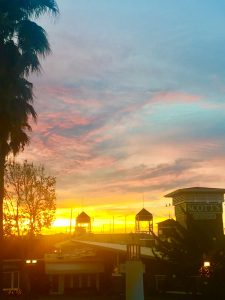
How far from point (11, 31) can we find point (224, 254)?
14936 millimetres

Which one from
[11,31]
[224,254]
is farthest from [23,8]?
[224,254]

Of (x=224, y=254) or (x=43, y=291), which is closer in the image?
(x=224, y=254)

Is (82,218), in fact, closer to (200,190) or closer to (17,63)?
(200,190)

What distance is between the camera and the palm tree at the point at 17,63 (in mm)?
19156

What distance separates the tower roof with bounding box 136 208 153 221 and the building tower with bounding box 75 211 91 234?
773 inches

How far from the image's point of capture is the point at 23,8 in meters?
19.9

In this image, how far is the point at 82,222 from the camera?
64562 mm

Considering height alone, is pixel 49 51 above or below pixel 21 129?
above

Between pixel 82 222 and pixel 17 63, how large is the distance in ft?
156

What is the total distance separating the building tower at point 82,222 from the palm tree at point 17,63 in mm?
44516

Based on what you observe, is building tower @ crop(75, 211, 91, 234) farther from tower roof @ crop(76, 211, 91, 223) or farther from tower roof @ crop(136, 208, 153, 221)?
tower roof @ crop(136, 208, 153, 221)

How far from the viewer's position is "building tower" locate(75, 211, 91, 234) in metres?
64.1

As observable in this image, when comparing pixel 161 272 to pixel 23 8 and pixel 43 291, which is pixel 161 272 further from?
pixel 23 8

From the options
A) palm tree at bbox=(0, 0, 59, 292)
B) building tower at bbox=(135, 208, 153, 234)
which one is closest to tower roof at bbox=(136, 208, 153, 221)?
building tower at bbox=(135, 208, 153, 234)
